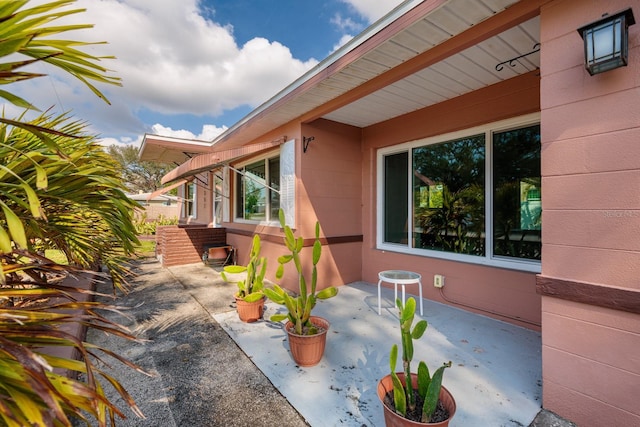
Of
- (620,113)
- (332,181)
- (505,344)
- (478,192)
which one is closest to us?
(620,113)

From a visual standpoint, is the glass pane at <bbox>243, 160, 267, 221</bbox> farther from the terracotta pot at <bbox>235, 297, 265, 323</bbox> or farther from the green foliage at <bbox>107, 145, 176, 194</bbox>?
the green foliage at <bbox>107, 145, 176, 194</bbox>

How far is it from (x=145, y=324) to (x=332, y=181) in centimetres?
355

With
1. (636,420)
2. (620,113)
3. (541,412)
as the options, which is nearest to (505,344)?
(541,412)

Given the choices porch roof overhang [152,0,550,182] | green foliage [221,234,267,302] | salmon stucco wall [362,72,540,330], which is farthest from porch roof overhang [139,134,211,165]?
green foliage [221,234,267,302]

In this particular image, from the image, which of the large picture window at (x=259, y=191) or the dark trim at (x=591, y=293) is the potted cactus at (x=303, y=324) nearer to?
the dark trim at (x=591, y=293)

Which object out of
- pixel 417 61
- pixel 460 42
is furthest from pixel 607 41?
pixel 417 61

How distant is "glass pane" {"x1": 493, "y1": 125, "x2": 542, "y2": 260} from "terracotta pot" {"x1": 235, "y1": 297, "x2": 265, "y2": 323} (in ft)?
10.7

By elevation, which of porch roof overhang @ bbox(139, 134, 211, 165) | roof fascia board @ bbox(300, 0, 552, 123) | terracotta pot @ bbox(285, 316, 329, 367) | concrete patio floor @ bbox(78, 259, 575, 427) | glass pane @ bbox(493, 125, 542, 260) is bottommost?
concrete patio floor @ bbox(78, 259, 575, 427)

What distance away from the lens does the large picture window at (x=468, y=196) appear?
11.9ft

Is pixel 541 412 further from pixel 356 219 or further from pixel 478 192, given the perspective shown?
pixel 356 219

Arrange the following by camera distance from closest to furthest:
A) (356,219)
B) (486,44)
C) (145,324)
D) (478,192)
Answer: (486,44)
(145,324)
(478,192)
(356,219)

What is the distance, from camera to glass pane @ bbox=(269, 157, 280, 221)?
590cm

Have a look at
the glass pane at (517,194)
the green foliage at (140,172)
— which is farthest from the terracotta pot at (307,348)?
the green foliage at (140,172)

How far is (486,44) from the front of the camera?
286 cm
